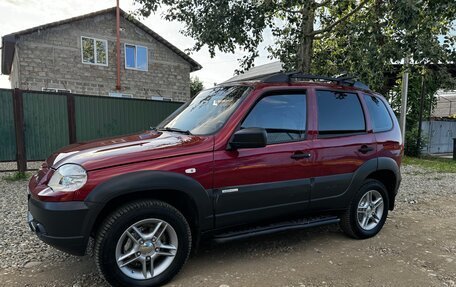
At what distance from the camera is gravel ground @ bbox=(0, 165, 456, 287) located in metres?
3.27

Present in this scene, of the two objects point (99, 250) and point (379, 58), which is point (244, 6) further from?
point (99, 250)

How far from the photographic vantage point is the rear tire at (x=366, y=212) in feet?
14.1

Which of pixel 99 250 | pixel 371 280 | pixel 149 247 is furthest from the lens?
pixel 371 280

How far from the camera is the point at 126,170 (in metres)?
2.90

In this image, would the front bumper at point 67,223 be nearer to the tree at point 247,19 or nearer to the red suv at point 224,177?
the red suv at point 224,177

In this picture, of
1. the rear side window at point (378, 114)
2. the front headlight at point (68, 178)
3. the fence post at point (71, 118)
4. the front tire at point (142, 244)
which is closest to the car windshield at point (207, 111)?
the front tire at point (142, 244)

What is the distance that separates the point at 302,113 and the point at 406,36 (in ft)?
11.7

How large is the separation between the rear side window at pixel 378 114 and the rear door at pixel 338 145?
137mm

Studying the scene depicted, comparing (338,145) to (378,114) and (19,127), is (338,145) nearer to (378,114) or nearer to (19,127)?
(378,114)

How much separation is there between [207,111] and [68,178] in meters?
1.63

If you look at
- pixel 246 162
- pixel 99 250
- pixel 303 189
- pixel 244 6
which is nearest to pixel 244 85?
pixel 246 162

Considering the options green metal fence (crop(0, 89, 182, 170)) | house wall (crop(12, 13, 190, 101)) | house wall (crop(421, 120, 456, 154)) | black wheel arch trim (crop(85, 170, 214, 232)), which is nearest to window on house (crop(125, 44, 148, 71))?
house wall (crop(12, 13, 190, 101))

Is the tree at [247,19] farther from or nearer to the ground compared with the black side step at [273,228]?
farther from the ground

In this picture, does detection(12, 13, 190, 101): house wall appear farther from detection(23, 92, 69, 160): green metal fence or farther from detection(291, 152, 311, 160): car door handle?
detection(291, 152, 311, 160): car door handle
